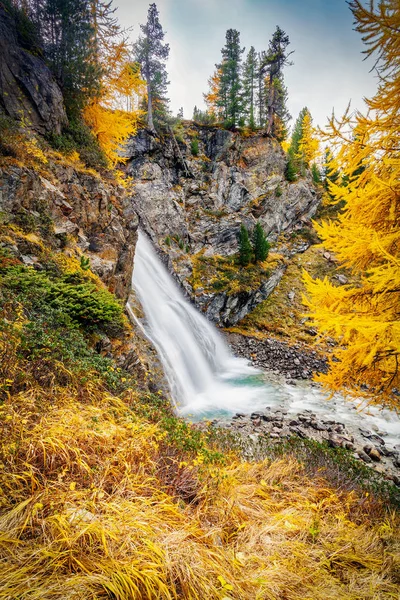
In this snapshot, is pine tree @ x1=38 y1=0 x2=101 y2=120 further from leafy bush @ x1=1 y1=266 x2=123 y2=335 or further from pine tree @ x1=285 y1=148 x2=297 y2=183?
pine tree @ x1=285 y1=148 x2=297 y2=183

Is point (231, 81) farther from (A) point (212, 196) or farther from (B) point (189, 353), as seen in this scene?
(B) point (189, 353)

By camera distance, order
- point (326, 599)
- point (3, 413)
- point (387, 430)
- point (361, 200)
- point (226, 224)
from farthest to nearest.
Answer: point (226, 224) → point (387, 430) → point (361, 200) → point (3, 413) → point (326, 599)

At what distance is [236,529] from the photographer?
2922mm

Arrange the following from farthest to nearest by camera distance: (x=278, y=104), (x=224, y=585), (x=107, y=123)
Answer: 1. (x=278, y=104)
2. (x=107, y=123)
3. (x=224, y=585)

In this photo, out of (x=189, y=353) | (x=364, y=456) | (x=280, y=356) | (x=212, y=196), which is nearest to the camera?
(x=364, y=456)

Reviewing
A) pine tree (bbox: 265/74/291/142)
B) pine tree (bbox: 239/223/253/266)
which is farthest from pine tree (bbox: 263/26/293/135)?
pine tree (bbox: 239/223/253/266)

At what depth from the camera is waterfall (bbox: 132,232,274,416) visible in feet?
34.3

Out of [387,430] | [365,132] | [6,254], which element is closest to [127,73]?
[6,254]

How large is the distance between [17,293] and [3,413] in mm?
3011

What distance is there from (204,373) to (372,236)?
404 inches

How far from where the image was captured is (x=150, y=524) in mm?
2381

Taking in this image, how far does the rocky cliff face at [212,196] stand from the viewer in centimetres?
2002

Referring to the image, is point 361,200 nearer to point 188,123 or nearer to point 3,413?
point 3,413

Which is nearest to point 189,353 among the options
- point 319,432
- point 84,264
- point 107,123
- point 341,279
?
point 319,432
